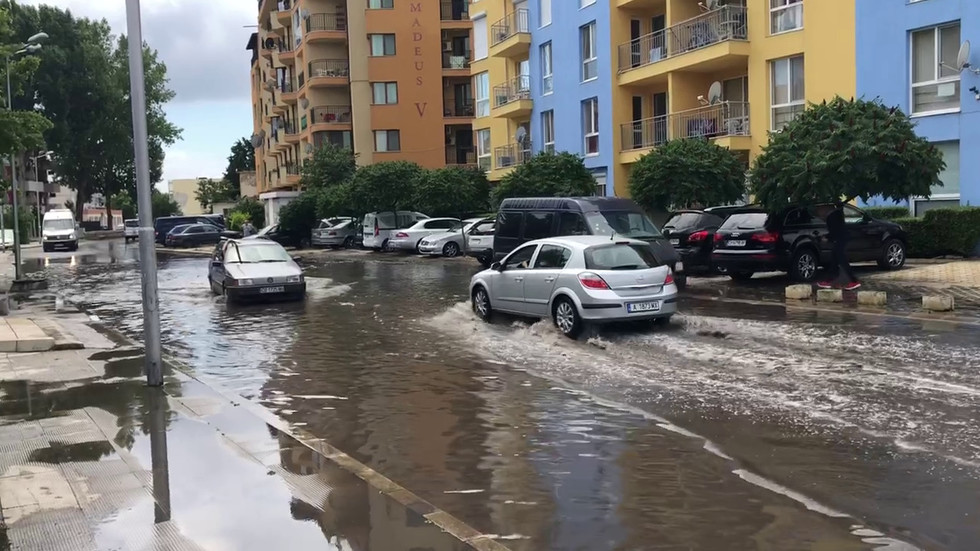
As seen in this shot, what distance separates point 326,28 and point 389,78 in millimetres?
6184

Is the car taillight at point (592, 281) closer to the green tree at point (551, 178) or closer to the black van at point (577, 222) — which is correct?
the black van at point (577, 222)

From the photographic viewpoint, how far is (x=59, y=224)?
53719mm

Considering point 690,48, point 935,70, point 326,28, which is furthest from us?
point 326,28

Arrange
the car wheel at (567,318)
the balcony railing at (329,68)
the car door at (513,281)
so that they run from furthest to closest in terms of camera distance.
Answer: the balcony railing at (329,68) < the car door at (513,281) < the car wheel at (567,318)

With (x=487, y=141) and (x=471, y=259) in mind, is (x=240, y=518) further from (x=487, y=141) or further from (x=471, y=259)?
(x=487, y=141)

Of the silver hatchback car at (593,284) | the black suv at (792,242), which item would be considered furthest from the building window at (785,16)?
the silver hatchback car at (593,284)

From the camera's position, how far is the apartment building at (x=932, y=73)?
21750 millimetres

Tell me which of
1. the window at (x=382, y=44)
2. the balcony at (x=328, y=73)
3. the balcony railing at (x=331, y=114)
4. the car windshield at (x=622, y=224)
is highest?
the window at (x=382, y=44)

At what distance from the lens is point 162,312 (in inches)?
763

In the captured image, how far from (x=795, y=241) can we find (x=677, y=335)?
7361mm

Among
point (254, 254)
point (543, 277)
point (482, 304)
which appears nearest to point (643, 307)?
point (543, 277)

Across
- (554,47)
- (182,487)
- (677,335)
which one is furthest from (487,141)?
(182,487)

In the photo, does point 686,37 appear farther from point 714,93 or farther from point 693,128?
point 693,128

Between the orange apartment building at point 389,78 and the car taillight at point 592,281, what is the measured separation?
45512 millimetres
